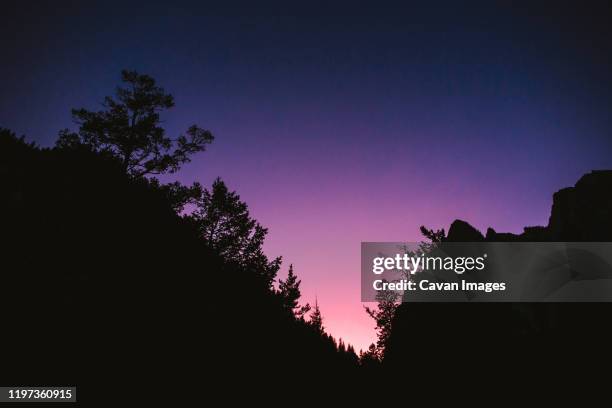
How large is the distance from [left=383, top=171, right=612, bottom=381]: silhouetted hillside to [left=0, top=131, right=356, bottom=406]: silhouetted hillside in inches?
374

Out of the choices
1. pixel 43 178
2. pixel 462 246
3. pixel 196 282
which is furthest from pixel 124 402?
pixel 462 246

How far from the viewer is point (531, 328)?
19.5m

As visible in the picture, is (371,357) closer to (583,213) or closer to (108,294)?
(583,213)

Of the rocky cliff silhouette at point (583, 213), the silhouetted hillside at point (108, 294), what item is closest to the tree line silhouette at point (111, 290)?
the silhouetted hillside at point (108, 294)

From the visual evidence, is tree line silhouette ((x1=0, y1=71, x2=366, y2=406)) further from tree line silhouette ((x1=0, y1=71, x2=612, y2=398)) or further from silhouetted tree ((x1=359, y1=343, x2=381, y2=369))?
silhouetted tree ((x1=359, y1=343, x2=381, y2=369))

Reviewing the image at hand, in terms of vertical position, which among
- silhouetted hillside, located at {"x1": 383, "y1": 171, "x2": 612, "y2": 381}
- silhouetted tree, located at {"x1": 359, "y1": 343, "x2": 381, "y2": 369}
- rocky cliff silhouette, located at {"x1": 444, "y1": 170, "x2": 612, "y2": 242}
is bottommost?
silhouetted tree, located at {"x1": 359, "y1": 343, "x2": 381, "y2": 369}

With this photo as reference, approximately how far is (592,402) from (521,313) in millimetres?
5371

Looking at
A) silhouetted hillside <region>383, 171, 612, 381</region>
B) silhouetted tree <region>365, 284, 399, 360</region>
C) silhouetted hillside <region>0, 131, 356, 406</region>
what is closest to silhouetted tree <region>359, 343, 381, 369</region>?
silhouetted tree <region>365, 284, 399, 360</region>

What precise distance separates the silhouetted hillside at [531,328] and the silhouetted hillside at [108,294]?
950cm

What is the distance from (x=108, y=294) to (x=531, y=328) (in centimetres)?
2216

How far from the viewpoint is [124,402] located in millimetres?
8641

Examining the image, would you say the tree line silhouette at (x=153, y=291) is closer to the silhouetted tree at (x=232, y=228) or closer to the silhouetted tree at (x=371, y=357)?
the silhouetted tree at (x=232, y=228)

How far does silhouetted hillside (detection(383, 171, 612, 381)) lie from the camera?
1778 centimetres

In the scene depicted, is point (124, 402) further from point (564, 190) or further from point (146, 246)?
point (564, 190)
